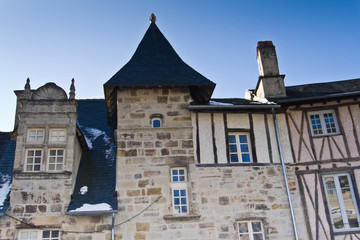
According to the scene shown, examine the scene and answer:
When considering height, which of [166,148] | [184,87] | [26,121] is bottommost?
[166,148]

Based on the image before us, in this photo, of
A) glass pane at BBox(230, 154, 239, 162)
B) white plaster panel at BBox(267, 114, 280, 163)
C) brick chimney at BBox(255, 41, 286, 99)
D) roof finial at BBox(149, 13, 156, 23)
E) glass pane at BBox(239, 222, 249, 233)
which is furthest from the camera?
roof finial at BBox(149, 13, 156, 23)

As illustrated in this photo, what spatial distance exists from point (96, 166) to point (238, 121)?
4076 mm

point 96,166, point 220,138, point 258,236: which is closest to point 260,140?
point 220,138

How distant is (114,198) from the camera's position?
9.27 m

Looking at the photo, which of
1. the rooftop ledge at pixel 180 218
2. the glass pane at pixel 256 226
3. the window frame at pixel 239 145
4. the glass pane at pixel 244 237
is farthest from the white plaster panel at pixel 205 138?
the glass pane at pixel 244 237

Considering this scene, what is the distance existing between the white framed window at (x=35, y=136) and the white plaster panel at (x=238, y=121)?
4.95m

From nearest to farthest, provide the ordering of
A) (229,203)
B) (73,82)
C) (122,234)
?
(122,234) < (229,203) < (73,82)

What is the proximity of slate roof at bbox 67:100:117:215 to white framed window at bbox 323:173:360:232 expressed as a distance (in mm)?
5475

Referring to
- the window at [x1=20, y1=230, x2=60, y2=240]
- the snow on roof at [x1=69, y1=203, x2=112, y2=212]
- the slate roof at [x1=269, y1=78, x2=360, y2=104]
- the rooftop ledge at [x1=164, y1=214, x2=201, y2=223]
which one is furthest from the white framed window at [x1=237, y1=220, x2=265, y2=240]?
the window at [x1=20, y1=230, x2=60, y2=240]

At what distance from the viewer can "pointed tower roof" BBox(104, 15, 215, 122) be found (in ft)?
34.3

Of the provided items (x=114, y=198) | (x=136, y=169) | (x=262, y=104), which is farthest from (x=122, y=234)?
(x=262, y=104)

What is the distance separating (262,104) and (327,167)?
2.40 metres

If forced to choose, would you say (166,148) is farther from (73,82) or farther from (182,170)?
(73,82)

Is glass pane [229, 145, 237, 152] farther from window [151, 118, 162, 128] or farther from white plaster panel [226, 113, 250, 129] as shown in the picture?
window [151, 118, 162, 128]
